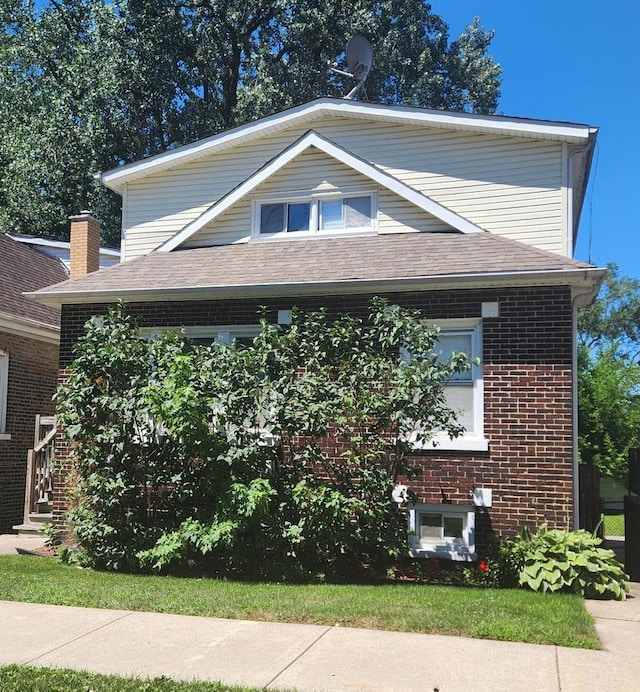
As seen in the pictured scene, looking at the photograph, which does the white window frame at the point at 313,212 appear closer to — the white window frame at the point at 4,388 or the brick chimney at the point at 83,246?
the brick chimney at the point at 83,246

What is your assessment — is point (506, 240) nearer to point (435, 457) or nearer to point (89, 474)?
point (435, 457)

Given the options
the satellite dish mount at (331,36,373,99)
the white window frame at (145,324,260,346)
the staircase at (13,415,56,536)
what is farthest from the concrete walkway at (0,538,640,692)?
the satellite dish mount at (331,36,373,99)

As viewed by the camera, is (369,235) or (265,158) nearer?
(369,235)

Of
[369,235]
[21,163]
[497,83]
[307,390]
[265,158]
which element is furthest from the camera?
[497,83]

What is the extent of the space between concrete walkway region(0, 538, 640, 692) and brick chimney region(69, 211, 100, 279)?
9.31 metres

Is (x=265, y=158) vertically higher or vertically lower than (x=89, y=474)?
higher

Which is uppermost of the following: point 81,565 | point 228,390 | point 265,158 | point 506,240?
point 265,158

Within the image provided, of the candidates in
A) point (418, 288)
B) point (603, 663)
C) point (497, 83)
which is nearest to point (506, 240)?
point (418, 288)

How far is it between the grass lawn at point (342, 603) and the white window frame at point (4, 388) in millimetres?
5108

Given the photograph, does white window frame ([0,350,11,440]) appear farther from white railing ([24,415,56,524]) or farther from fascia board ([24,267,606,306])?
fascia board ([24,267,606,306])

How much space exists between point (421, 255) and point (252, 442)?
3625mm

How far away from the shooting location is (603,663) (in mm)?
5902

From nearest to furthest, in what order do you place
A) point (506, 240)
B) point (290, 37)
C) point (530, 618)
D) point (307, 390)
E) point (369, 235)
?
point (530, 618), point (307, 390), point (506, 240), point (369, 235), point (290, 37)

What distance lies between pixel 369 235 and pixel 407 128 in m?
2.14
